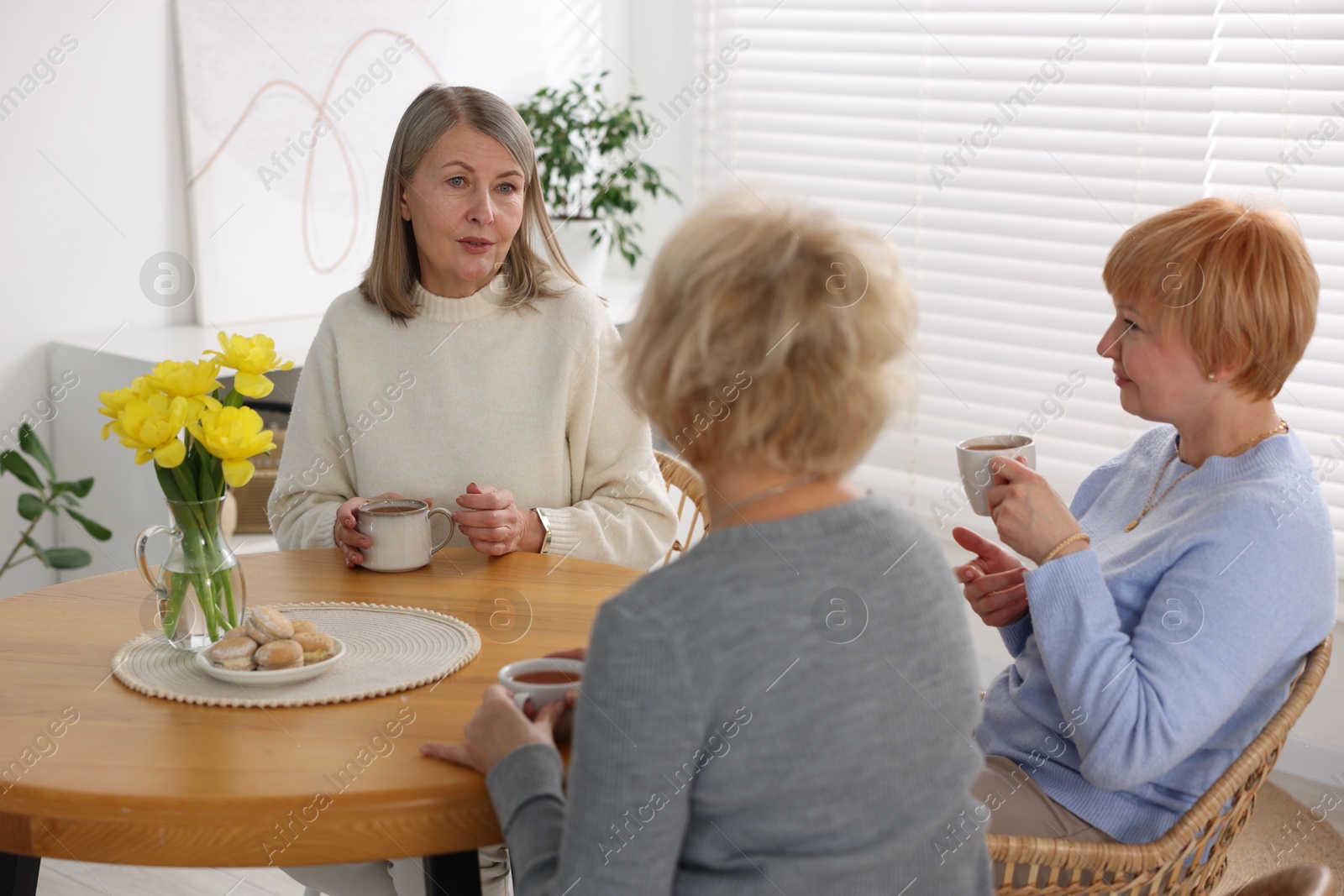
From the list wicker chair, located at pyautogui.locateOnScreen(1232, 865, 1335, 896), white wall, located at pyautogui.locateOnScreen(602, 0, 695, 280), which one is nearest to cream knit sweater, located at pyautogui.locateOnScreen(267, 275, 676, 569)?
wicker chair, located at pyautogui.locateOnScreen(1232, 865, 1335, 896)

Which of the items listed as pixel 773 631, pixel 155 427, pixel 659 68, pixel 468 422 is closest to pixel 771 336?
pixel 773 631

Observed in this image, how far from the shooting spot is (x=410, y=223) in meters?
2.10

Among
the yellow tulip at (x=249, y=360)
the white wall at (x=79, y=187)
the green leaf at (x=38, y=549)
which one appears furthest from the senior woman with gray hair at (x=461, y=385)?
the white wall at (x=79, y=187)

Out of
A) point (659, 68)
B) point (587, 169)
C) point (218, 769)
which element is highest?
point (659, 68)

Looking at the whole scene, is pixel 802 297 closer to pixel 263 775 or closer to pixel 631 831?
pixel 631 831

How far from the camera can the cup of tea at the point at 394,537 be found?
173cm

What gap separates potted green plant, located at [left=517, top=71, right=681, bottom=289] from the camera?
365cm

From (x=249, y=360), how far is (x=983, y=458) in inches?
35.6

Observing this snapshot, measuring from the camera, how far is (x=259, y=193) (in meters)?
3.23

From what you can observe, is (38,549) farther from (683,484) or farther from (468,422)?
(683,484)

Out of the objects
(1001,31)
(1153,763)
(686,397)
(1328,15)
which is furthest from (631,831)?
(1001,31)

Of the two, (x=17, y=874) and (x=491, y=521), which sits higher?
(x=491, y=521)

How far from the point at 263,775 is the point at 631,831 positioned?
0.41 m

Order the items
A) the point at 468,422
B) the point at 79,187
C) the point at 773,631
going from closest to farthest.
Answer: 1. the point at 773,631
2. the point at 468,422
3. the point at 79,187
